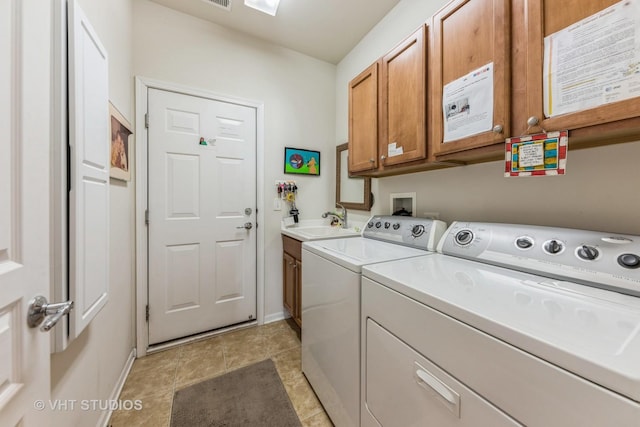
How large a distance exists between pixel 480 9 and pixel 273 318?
2718mm

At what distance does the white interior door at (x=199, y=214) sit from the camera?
1895 millimetres

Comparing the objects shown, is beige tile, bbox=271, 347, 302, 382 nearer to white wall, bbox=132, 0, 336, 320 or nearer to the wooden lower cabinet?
the wooden lower cabinet

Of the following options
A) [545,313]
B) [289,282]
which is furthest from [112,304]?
[545,313]

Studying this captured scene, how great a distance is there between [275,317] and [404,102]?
226 cm

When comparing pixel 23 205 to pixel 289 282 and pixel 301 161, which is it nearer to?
pixel 289 282

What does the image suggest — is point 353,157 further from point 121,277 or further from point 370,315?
point 121,277

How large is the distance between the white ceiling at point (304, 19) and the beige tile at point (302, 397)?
2.91 meters

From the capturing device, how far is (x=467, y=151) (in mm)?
1123

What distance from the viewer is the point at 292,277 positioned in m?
2.13

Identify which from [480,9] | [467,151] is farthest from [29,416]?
[480,9]

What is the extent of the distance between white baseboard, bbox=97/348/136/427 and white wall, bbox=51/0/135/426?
0.04 metres

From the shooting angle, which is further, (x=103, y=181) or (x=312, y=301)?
(x=312, y=301)

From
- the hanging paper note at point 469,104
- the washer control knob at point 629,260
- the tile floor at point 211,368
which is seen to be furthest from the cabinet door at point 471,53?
Result: the tile floor at point 211,368

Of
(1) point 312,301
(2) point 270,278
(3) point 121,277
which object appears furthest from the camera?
(2) point 270,278
